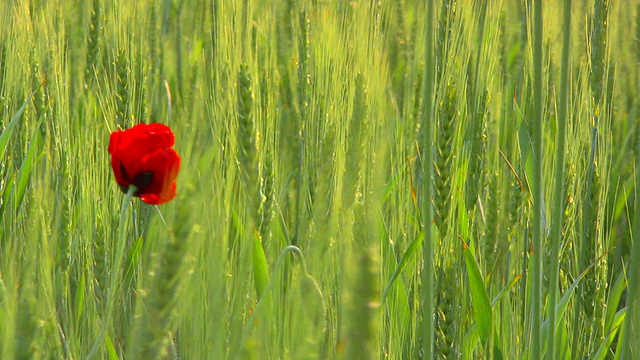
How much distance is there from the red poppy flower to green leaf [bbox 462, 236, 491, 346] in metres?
0.36

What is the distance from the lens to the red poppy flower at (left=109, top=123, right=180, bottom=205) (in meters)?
0.81

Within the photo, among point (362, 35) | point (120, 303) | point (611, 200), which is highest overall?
point (362, 35)

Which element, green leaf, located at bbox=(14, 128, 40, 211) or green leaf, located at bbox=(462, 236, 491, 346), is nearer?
green leaf, located at bbox=(462, 236, 491, 346)

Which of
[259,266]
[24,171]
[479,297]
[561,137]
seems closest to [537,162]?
[561,137]

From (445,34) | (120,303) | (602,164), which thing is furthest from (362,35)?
(120,303)

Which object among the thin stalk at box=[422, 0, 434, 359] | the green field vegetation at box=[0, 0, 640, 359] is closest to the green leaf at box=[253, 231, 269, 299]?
the green field vegetation at box=[0, 0, 640, 359]

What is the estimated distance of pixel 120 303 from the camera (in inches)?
46.1

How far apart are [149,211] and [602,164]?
2.17ft

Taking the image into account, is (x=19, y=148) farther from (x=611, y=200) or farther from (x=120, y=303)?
(x=611, y=200)

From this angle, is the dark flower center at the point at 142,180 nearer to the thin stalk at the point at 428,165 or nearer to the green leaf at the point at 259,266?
the green leaf at the point at 259,266

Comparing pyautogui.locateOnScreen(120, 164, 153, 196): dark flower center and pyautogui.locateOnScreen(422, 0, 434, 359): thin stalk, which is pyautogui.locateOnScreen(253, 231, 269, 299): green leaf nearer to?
pyautogui.locateOnScreen(120, 164, 153, 196): dark flower center

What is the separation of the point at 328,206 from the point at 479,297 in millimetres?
239

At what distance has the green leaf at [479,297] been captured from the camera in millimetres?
905

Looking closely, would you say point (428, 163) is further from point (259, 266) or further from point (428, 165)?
point (259, 266)
